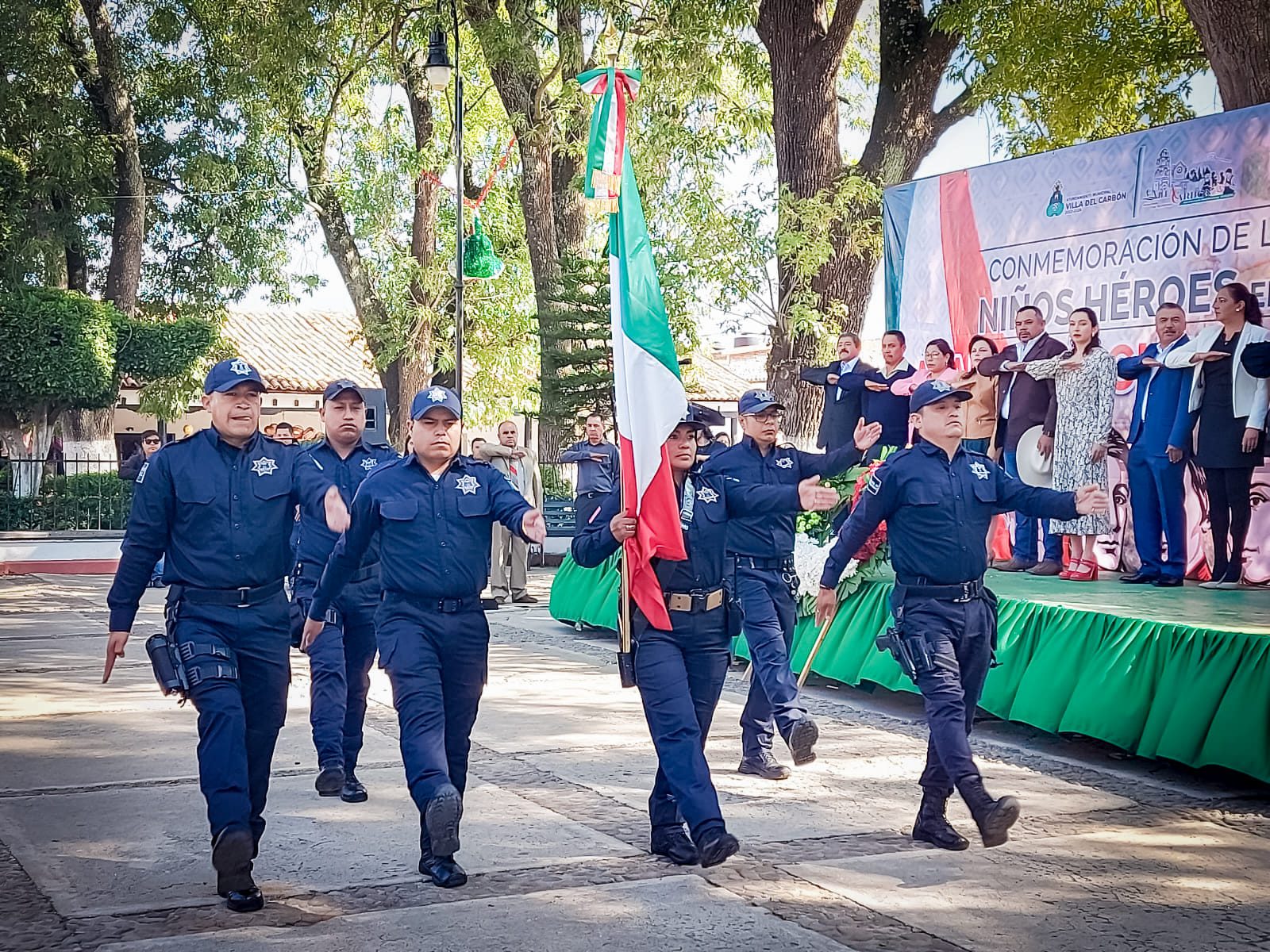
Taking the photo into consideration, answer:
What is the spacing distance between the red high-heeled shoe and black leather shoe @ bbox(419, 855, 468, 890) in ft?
21.9

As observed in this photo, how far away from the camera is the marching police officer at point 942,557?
21.4 ft

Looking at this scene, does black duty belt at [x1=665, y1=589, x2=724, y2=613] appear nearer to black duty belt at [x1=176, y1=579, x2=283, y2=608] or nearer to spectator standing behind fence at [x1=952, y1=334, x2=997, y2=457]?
black duty belt at [x1=176, y1=579, x2=283, y2=608]

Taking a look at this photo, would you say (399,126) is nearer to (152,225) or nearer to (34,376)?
(152,225)

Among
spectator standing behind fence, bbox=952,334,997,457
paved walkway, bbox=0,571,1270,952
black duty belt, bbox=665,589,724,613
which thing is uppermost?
spectator standing behind fence, bbox=952,334,997,457

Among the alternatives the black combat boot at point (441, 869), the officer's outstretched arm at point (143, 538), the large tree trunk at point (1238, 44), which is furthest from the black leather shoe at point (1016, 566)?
the officer's outstretched arm at point (143, 538)

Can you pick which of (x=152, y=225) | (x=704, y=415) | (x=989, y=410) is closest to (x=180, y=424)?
(x=152, y=225)

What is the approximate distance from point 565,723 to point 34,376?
18994 mm

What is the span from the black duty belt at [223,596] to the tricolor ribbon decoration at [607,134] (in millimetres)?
2311

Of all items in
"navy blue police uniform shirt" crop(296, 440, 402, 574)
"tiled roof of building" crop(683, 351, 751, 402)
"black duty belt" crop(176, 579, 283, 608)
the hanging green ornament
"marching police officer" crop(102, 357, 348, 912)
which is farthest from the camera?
"tiled roof of building" crop(683, 351, 751, 402)

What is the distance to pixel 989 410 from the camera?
1241 centimetres

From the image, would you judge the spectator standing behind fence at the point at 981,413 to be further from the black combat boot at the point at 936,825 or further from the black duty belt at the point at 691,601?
the black duty belt at the point at 691,601

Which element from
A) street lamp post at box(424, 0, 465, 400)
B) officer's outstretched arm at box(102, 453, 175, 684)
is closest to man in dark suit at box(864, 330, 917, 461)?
officer's outstretched arm at box(102, 453, 175, 684)

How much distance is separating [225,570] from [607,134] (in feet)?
8.64

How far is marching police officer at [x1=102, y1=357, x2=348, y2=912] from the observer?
5750 mm
